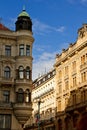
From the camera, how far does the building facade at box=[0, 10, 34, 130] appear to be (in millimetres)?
58188

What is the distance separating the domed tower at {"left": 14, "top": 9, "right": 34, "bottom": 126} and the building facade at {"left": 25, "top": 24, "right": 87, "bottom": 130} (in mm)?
16246

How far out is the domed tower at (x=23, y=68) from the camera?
58500 mm

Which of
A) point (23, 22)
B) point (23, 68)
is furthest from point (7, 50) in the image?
point (23, 22)

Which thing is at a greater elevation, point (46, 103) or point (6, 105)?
point (46, 103)

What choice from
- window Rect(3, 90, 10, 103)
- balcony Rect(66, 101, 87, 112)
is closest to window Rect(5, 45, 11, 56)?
window Rect(3, 90, 10, 103)

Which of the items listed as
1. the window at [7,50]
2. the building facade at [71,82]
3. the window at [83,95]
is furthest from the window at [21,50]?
the window at [83,95]

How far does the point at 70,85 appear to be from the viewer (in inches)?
3209

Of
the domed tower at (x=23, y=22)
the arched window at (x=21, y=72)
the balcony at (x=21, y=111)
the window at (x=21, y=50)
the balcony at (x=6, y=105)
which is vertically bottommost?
the balcony at (x=21, y=111)

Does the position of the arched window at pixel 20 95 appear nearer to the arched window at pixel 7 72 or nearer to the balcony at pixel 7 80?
the balcony at pixel 7 80

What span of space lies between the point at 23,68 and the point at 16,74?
1529 mm

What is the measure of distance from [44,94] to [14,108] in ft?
147

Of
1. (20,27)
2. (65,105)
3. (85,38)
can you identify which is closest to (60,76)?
(65,105)

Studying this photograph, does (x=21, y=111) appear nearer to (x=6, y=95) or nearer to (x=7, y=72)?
(x=6, y=95)

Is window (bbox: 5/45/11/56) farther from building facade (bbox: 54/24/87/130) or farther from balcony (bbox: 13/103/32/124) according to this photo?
building facade (bbox: 54/24/87/130)
